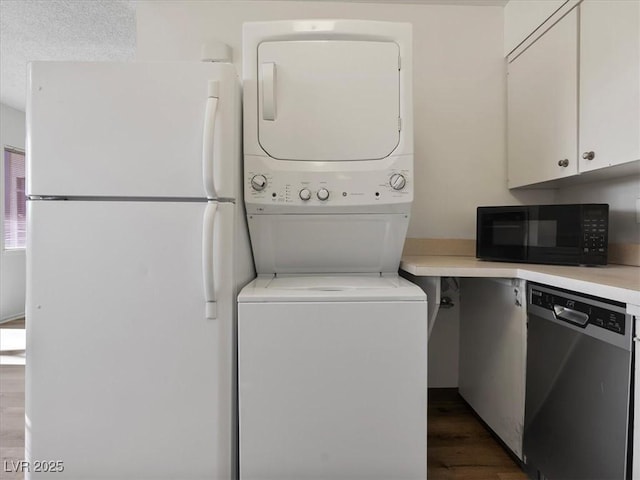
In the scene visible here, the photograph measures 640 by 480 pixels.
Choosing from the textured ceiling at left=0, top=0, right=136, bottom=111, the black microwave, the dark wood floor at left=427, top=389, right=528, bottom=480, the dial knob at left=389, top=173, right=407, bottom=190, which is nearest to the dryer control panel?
the dial knob at left=389, top=173, right=407, bottom=190

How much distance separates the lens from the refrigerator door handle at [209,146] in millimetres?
1215

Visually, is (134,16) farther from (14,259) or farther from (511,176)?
(14,259)

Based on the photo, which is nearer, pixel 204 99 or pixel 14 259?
pixel 204 99

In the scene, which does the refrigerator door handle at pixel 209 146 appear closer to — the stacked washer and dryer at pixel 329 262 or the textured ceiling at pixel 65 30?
the stacked washer and dryer at pixel 329 262

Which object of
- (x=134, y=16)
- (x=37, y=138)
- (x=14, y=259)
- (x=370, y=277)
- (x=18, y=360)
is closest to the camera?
(x=37, y=138)

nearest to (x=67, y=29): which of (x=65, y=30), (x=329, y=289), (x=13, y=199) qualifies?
(x=65, y=30)

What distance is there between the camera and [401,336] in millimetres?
1249

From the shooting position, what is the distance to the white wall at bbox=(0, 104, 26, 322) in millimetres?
4117

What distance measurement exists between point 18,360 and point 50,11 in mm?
2560

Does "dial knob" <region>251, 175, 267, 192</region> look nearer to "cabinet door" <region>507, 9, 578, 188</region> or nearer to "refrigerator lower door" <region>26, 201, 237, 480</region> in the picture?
"refrigerator lower door" <region>26, 201, 237, 480</region>

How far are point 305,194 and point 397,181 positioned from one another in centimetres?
40

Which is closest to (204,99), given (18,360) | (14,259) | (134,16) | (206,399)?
(206,399)

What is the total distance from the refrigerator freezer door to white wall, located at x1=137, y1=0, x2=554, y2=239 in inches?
41.4

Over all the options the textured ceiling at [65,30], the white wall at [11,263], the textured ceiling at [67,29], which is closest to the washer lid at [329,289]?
the textured ceiling at [67,29]
